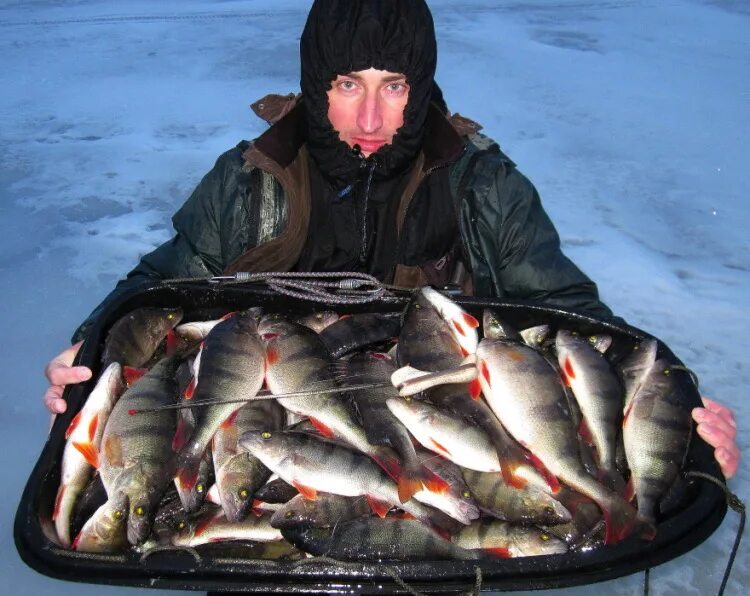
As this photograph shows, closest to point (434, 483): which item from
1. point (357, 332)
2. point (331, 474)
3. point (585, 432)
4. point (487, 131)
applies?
point (331, 474)

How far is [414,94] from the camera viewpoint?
2373 mm

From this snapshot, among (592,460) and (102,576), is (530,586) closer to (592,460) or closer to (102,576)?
(592,460)

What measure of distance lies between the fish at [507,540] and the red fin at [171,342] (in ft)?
3.59

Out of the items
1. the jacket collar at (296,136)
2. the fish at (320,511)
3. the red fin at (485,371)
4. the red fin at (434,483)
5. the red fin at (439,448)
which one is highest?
the jacket collar at (296,136)

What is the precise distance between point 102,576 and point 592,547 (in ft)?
3.80

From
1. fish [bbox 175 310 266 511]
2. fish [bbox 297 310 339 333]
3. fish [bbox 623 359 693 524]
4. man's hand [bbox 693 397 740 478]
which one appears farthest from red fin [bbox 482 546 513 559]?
fish [bbox 297 310 339 333]

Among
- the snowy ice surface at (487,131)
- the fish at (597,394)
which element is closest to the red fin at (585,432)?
the fish at (597,394)

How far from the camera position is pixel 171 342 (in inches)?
88.5

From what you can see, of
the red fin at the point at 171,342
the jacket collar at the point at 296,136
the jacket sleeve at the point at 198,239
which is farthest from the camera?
the jacket sleeve at the point at 198,239

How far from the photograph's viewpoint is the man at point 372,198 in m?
2.38

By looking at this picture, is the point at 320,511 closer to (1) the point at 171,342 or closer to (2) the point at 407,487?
(2) the point at 407,487

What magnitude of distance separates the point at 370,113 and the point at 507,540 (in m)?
1.46

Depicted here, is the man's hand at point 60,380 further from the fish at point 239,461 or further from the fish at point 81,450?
the fish at point 239,461

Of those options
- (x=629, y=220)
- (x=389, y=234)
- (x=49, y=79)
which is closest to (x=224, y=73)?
(x=49, y=79)
